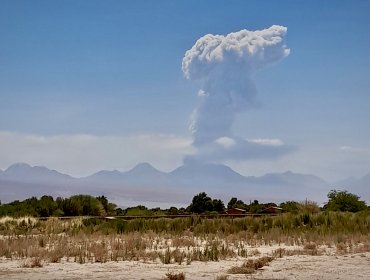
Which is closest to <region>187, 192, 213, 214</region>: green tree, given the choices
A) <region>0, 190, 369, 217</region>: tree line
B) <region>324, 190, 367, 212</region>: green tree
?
<region>0, 190, 369, 217</region>: tree line

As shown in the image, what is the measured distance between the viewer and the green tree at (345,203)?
41.4 m

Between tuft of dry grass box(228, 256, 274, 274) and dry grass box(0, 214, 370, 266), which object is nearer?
tuft of dry grass box(228, 256, 274, 274)

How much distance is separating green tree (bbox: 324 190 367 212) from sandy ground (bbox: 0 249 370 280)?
24.3 m

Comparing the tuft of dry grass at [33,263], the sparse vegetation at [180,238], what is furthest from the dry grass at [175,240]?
the tuft of dry grass at [33,263]

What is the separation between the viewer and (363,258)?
58.4 feet

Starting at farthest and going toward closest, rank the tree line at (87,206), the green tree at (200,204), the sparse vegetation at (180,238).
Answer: the green tree at (200,204) < the tree line at (87,206) < the sparse vegetation at (180,238)

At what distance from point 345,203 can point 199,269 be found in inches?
1138

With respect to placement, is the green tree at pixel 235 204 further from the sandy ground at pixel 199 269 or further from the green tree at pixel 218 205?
the sandy ground at pixel 199 269

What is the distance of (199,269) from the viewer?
51.3 feet

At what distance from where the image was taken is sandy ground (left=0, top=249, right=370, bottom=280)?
47.1 feet

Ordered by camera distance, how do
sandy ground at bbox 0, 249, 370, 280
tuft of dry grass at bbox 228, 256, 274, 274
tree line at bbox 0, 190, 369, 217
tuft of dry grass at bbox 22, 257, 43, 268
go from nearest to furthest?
1. sandy ground at bbox 0, 249, 370, 280
2. tuft of dry grass at bbox 228, 256, 274, 274
3. tuft of dry grass at bbox 22, 257, 43, 268
4. tree line at bbox 0, 190, 369, 217

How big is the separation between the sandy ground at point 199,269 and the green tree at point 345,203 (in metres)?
24.3

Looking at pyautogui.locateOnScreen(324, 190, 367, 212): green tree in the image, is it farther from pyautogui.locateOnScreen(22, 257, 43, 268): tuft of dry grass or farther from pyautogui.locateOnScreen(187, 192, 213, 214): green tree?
pyautogui.locateOnScreen(22, 257, 43, 268): tuft of dry grass

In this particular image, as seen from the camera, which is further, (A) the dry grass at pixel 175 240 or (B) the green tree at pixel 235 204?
(B) the green tree at pixel 235 204
